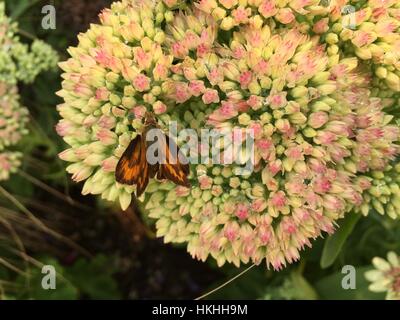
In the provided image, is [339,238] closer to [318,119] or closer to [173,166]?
[318,119]

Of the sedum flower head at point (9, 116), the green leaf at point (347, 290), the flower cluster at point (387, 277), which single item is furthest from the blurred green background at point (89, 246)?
the sedum flower head at point (9, 116)

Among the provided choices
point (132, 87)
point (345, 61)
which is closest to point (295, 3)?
point (345, 61)

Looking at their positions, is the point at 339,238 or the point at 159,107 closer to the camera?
the point at 159,107

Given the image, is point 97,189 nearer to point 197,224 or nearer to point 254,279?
point 197,224

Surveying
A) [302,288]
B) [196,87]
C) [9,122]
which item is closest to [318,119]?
[196,87]

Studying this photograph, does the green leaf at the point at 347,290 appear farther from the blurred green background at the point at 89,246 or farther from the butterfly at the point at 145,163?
the butterfly at the point at 145,163

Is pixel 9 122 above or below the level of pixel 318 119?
above
